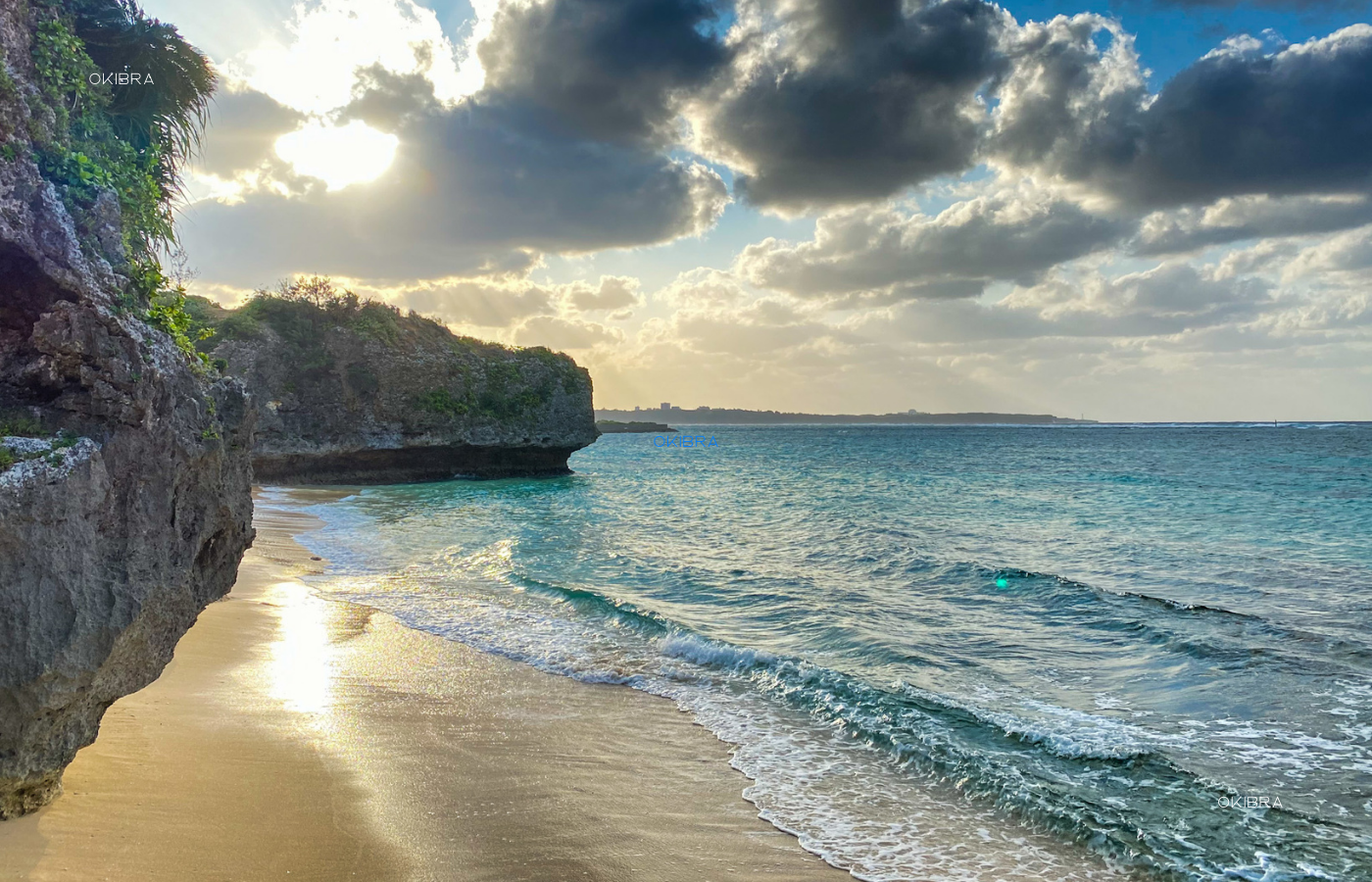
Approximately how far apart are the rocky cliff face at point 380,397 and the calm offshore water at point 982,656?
1881 cm

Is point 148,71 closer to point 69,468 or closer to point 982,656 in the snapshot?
point 69,468

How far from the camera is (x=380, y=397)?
40125mm

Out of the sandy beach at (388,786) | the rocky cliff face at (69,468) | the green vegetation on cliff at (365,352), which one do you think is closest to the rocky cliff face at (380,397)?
the green vegetation on cliff at (365,352)

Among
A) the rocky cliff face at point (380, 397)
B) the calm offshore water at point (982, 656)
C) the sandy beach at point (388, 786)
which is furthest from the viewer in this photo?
the rocky cliff face at point (380, 397)

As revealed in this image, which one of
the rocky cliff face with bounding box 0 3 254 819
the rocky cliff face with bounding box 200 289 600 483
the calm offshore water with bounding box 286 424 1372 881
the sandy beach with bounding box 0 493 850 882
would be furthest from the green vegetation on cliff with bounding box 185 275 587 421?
the rocky cliff face with bounding box 0 3 254 819

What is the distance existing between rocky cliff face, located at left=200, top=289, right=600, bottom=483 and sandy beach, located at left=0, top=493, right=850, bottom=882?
32553mm

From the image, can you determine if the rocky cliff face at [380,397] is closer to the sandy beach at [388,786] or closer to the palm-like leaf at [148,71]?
the sandy beach at [388,786]

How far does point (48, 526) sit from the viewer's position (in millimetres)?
3791

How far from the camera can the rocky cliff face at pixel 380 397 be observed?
3791 cm

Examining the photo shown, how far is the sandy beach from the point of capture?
4.43m

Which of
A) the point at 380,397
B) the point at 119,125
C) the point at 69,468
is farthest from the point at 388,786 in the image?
Answer: the point at 380,397

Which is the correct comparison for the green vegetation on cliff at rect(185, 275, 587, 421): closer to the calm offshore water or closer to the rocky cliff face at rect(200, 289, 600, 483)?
the rocky cliff face at rect(200, 289, 600, 483)

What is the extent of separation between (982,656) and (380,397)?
37212 millimetres

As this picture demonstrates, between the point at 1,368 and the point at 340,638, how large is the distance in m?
6.47
